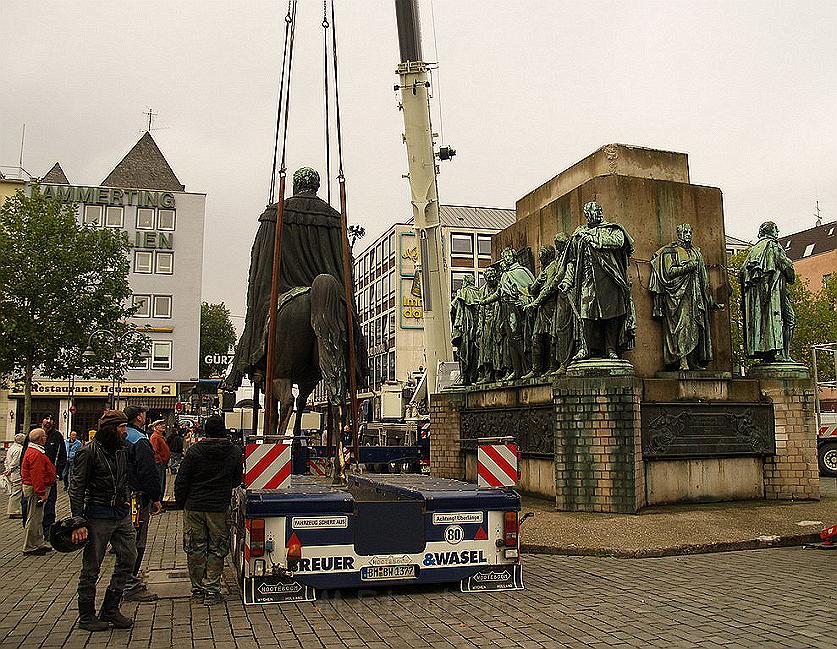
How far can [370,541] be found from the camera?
834 cm

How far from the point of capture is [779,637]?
6715 millimetres

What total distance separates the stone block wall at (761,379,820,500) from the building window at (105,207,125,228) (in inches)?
1979

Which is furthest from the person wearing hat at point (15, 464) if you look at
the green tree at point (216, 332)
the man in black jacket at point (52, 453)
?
the green tree at point (216, 332)

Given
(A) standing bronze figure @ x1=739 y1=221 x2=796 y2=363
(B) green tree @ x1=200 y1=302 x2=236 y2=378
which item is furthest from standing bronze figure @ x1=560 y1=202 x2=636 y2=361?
(B) green tree @ x1=200 y1=302 x2=236 y2=378

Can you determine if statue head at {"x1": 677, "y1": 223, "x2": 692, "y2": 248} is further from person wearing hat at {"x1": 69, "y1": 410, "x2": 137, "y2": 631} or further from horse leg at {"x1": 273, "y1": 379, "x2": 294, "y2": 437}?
person wearing hat at {"x1": 69, "y1": 410, "x2": 137, "y2": 631}

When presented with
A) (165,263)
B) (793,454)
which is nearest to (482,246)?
(165,263)

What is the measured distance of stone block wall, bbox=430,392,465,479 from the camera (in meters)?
20.6

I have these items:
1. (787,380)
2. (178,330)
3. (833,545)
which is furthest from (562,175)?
(178,330)

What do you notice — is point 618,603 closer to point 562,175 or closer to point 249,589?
point 249,589

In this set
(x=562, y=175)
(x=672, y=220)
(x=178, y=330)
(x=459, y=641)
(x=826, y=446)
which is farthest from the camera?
(x=178, y=330)

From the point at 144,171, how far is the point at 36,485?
54.4 metres

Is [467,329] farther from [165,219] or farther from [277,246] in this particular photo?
[165,219]

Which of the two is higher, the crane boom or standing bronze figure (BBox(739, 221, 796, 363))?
the crane boom

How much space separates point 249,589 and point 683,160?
12.9 metres
